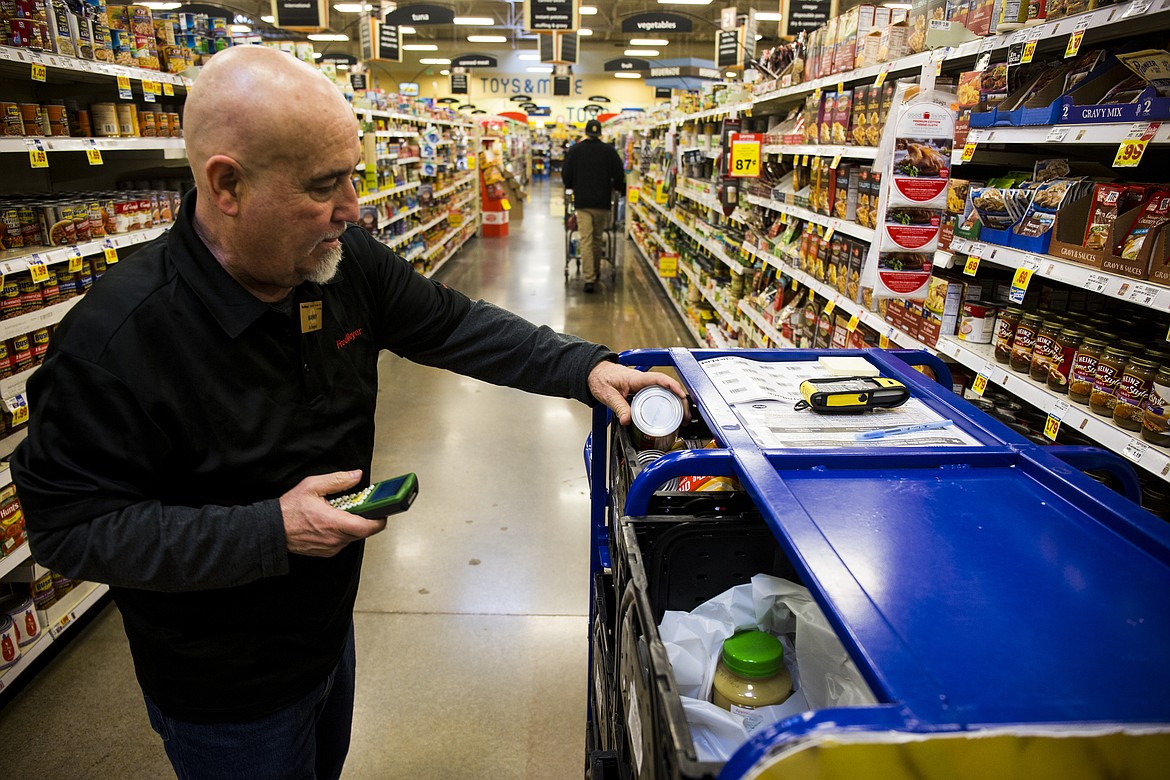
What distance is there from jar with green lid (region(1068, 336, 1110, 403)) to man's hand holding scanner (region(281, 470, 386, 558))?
167cm

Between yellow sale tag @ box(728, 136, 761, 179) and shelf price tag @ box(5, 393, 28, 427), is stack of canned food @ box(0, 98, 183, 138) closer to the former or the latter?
shelf price tag @ box(5, 393, 28, 427)

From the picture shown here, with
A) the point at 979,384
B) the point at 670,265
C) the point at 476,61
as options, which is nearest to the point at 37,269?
the point at 979,384

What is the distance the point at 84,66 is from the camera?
8.58 ft

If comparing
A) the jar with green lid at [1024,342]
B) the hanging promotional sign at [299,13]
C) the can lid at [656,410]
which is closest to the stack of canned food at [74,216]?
the can lid at [656,410]

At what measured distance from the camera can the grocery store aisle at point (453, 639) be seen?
89.0 inches

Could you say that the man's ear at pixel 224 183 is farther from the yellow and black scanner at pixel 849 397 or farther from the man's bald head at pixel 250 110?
the yellow and black scanner at pixel 849 397

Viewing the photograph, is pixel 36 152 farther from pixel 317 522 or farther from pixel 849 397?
pixel 849 397

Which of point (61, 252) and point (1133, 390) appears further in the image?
point (61, 252)

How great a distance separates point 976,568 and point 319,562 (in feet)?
3.53

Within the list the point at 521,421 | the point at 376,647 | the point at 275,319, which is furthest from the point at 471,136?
the point at 275,319

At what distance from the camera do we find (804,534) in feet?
2.94

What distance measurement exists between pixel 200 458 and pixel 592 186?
8.36 m

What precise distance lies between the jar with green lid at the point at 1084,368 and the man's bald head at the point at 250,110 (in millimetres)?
1773

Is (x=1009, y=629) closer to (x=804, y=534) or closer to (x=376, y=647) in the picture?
(x=804, y=534)
